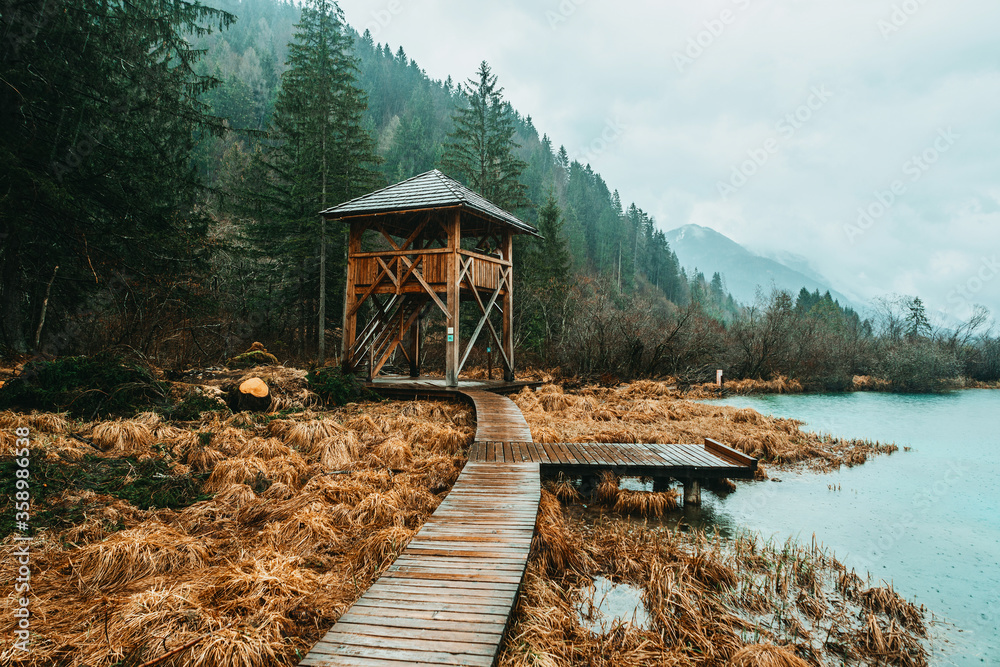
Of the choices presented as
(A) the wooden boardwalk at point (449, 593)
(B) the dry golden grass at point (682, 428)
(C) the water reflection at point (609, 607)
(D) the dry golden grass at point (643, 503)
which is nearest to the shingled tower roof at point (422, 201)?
(B) the dry golden grass at point (682, 428)

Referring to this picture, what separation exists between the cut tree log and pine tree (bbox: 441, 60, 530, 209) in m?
18.6

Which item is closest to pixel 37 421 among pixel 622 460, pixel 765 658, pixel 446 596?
pixel 446 596

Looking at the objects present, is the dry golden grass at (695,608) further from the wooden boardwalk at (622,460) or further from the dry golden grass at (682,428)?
the dry golden grass at (682,428)

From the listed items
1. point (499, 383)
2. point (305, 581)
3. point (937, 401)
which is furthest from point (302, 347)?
point (937, 401)

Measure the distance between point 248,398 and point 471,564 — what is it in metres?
7.56

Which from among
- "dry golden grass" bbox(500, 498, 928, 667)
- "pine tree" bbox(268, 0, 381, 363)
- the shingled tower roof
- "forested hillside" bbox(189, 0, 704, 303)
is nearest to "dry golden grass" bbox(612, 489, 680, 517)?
"dry golden grass" bbox(500, 498, 928, 667)

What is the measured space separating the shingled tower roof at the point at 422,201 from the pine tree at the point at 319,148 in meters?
7.58

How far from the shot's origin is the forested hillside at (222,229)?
9.67m

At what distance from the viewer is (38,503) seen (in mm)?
4641

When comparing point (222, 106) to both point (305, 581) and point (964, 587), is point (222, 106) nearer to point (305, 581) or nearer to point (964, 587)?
point (305, 581)

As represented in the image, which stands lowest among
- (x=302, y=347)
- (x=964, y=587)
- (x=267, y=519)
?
(x=964, y=587)

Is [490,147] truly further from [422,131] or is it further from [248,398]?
[422,131]

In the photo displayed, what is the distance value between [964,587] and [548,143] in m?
79.7

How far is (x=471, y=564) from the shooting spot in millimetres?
3674
